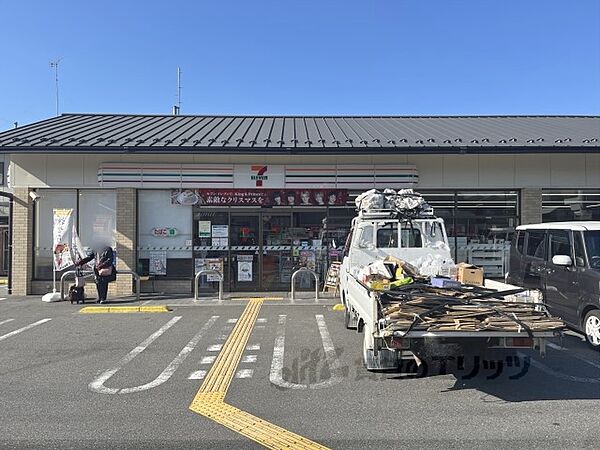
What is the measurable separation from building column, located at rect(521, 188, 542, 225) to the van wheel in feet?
23.2

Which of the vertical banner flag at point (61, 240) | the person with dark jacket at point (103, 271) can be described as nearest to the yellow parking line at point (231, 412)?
the person with dark jacket at point (103, 271)

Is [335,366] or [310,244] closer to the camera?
[335,366]

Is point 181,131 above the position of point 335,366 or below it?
above

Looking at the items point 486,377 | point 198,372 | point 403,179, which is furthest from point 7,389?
point 403,179

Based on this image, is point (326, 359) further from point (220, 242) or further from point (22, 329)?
point (220, 242)

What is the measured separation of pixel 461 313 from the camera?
5602mm

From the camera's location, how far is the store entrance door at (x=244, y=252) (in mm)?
14828

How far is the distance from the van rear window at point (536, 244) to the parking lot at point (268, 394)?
1553mm

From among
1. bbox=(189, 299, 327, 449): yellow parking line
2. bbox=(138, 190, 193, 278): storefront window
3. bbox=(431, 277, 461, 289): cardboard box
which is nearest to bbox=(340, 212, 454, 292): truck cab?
bbox=(431, 277, 461, 289): cardboard box

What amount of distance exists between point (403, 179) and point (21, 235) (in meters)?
10.5

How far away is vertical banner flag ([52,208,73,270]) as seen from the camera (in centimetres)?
1422

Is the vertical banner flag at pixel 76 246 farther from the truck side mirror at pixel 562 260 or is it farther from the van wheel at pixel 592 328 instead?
the van wheel at pixel 592 328

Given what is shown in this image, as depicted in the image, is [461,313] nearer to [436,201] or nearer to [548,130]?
[436,201]

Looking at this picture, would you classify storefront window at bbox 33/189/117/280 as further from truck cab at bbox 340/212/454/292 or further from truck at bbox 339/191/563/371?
truck at bbox 339/191/563/371
